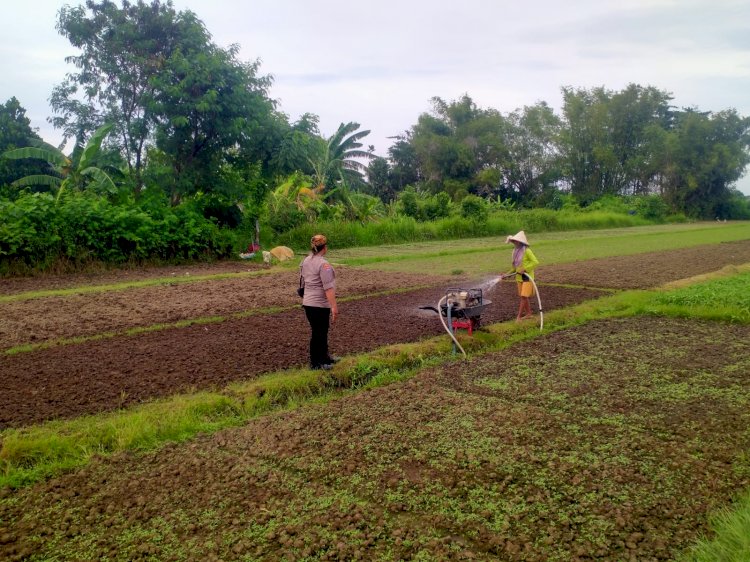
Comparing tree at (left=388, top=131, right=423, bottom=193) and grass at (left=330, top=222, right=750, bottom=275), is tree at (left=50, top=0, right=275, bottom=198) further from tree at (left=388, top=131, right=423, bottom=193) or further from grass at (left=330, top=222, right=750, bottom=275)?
tree at (left=388, top=131, right=423, bottom=193)

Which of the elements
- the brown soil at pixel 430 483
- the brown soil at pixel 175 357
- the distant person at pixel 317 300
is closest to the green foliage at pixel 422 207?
the brown soil at pixel 175 357

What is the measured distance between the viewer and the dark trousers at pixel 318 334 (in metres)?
7.56

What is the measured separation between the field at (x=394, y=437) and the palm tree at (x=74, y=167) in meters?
9.44

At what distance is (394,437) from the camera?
536 centimetres

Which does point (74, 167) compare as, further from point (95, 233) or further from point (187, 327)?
point (187, 327)

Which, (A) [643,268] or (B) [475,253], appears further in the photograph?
(B) [475,253]

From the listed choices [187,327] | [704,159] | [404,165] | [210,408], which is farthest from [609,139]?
[210,408]

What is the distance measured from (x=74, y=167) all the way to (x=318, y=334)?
17.4m

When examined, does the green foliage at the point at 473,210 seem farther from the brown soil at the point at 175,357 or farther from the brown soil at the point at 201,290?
the brown soil at the point at 175,357

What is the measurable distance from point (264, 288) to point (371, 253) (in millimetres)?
9315

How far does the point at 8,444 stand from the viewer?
16.9ft

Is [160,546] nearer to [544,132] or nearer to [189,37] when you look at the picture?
[189,37]

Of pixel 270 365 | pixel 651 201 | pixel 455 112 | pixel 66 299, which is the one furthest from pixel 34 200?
pixel 651 201

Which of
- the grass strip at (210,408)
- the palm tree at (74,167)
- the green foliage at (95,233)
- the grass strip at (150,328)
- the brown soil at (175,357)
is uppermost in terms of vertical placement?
the palm tree at (74,167)
